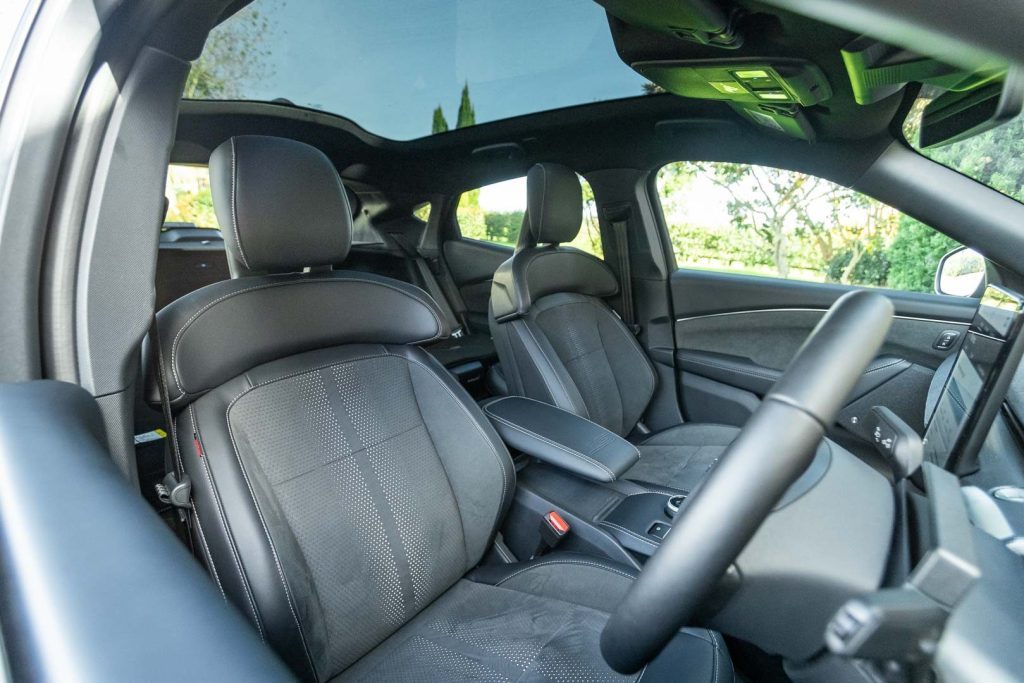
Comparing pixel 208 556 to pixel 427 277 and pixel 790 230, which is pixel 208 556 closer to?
pixel 790 230

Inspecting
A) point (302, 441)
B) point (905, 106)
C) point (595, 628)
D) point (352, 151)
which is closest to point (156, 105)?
point (302, 441)

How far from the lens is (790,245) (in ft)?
Result: 8.12

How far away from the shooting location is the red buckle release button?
152cm

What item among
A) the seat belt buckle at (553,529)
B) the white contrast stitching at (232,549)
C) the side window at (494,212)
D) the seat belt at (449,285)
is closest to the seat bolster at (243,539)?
the white contrast stitching at (232,549)

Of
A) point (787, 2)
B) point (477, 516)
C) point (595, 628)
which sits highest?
point (787, 2)

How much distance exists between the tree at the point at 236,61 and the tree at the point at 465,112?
1112 mm

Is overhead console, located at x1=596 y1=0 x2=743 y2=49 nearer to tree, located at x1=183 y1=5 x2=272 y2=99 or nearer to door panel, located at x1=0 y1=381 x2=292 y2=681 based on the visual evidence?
door panel, located at x1=0 y1=381 x2=292 y2=681

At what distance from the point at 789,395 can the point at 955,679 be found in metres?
0.34

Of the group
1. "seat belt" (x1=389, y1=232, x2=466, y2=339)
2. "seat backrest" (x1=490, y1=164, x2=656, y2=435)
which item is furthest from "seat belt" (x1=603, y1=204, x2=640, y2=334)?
"seat belt" (x1=389, y1=232, x2=466, y2=339)

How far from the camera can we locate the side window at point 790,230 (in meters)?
2.07

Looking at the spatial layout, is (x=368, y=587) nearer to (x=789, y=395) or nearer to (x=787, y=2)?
(x=789, y=395)

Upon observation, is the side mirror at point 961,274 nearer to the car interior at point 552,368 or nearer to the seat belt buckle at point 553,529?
the car interior at point 552,368

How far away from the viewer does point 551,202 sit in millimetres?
2393

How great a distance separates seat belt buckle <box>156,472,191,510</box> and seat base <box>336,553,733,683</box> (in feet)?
1.67
